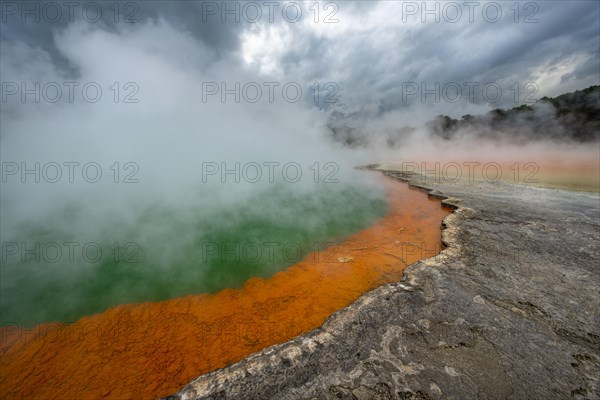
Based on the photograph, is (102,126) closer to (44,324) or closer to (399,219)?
(44,324)

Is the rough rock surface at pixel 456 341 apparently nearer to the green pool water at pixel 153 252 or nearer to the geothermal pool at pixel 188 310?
the geothermal pool at pixel 188 310

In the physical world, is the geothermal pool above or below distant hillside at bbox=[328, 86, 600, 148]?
below

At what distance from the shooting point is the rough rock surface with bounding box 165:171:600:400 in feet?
6.91

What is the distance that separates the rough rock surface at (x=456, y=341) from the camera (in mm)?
2105

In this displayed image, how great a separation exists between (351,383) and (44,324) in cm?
456

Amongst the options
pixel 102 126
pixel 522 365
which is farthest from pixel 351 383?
pixel 102 126

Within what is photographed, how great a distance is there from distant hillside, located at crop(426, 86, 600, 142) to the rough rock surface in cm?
3267

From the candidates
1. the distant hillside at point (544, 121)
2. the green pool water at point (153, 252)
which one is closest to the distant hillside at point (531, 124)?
the distant hillside at point (544, 121)

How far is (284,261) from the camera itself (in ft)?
17.0

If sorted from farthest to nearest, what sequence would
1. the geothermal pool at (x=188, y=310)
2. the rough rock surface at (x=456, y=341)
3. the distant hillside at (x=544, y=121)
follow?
1. the distant hillside at (x=544, y=121)
2. the geothermal pool at (x=188, y=310)
3. the rough rock surface at (x=456, y=341)

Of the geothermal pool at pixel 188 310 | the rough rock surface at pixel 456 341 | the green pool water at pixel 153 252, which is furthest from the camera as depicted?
the green pool water at pixel 153 252

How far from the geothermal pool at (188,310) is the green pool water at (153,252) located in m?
0.04

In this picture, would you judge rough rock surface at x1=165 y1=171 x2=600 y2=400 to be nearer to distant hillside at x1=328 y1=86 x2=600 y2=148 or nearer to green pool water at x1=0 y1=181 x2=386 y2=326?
green pool water at x1=0 y1=181 x2=386 y2=326

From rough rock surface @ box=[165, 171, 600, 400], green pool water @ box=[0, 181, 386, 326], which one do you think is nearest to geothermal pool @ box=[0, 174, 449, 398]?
green pool water @ box=[0, 181, 386, 326]
